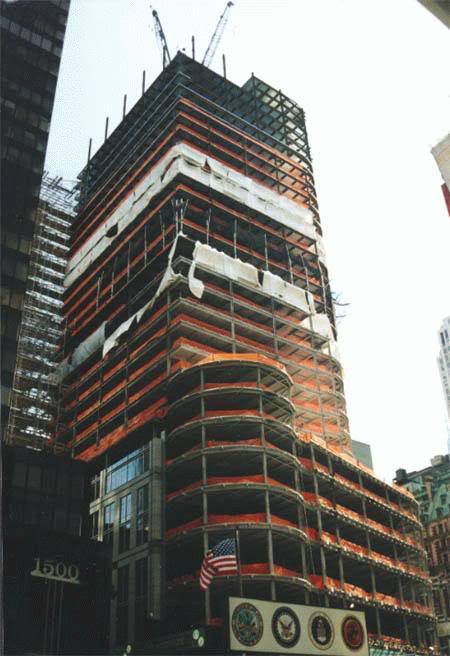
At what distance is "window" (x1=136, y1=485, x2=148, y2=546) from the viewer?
6894cm

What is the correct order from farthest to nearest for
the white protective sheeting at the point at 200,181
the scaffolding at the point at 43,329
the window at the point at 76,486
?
the white protective sheeting at the point at 200,181
the scaffolding at the point at 43,329
the window at the point at 76,486

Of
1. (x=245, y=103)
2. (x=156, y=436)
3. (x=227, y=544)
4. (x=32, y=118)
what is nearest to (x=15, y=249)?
(x=32, y=118)

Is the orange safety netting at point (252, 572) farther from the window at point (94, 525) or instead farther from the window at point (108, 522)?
the window at point (94, 525)

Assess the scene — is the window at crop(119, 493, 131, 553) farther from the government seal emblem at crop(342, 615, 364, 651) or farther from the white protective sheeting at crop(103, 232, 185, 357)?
the white protective sheeting at crop(103, 232, 185, 357)

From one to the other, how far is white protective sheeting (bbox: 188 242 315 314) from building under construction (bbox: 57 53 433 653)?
10.8 inches

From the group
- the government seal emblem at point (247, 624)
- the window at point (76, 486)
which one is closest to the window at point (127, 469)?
the window at point (76, 486)

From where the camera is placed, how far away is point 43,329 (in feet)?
343

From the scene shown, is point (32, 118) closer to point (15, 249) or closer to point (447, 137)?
point (15, 249)

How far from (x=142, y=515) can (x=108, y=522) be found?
7.40m

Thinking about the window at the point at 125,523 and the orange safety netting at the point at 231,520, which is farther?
the window at the point at 125,523

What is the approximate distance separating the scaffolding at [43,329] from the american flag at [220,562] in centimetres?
3741

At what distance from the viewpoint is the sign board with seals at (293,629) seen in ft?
165

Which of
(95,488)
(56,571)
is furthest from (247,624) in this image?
(95,488)

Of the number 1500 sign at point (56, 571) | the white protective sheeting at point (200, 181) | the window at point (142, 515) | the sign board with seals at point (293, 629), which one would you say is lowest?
the sign board with seals at point (293, 629)
